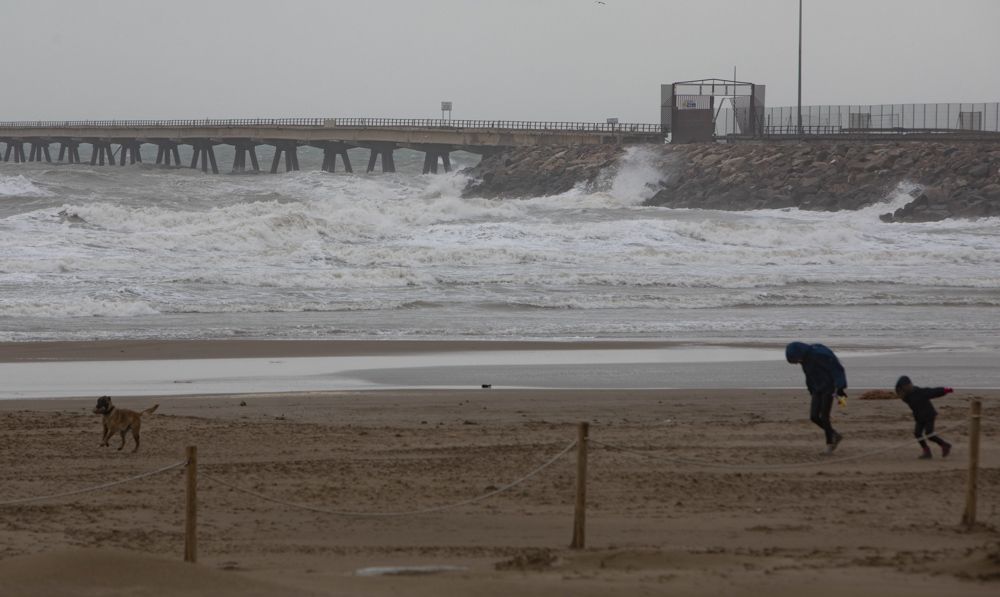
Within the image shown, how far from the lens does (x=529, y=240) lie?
38531 millimetres

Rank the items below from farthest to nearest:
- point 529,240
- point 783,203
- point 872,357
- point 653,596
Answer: point 783,203, point 529,240, point 872,357, point 653,596

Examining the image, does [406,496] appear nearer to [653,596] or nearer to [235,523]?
[235,523]

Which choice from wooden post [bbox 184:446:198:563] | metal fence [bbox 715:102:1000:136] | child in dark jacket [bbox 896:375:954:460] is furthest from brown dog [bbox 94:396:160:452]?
metal fence [bbox 715:102:1000:136]

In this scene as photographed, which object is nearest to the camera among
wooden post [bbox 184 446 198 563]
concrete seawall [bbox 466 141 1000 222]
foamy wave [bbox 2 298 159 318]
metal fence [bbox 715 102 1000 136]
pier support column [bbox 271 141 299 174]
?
wooden post [bbox 184 446 198 563]

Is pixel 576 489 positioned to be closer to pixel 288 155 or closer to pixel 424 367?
pixel 424 367

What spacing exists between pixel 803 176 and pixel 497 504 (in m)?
49.6

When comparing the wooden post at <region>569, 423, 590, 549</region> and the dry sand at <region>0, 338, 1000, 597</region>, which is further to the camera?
the wooden post at <region>569, 423, 590, 549</region>

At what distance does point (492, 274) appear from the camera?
28.9 meters

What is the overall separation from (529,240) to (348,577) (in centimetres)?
3252

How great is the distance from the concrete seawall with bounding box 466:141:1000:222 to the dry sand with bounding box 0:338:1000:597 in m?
40.0

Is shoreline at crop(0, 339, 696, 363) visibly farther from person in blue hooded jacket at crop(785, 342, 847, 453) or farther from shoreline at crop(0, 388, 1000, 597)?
person in blue hooded jacket at crop(785, 342, 847, 453)

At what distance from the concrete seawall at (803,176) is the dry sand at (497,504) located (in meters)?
40.0

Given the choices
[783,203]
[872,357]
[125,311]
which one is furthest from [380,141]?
[872,357]

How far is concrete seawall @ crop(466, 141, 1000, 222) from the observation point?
49062 mm
